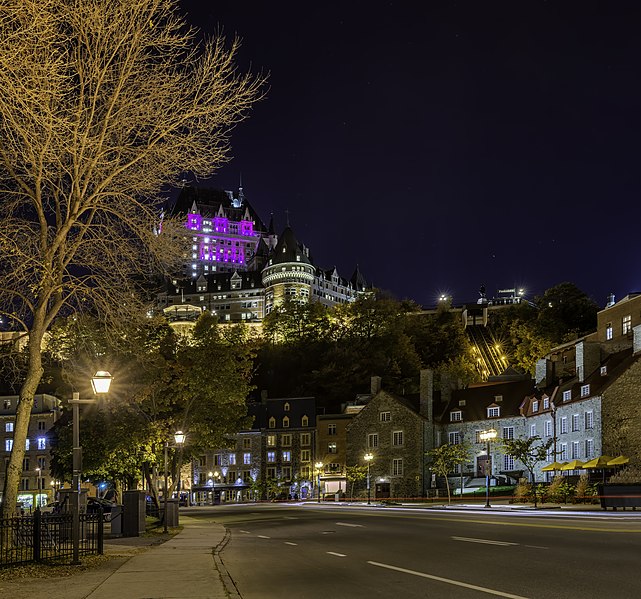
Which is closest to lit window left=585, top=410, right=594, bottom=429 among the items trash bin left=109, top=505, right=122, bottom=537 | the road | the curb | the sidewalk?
the road

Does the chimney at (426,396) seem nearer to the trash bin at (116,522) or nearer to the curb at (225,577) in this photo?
the trash bin at (116,522)

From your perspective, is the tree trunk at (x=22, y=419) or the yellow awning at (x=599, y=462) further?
the yellow awning at (x=599, y=462)

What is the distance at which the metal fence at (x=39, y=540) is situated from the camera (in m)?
15.7

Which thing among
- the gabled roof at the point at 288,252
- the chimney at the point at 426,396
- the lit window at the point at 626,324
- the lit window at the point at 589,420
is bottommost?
the lit window at the point at 589,420

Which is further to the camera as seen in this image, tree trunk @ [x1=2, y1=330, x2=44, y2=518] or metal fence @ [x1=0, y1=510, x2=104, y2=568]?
tree trunk @ [x1=2, y1=330, x2=44, y2=518]

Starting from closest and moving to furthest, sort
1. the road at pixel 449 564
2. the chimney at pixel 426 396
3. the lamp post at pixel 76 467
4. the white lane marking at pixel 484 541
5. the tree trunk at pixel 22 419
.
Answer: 1. the road at pixel 449 564
2. the lamp post at pixel 76 467
3. the white lane marking at pixel 484 541
4. the tree trunk at pixel 22 419
5. the chimney at pixel 426 396

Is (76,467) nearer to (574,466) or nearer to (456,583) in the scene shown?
(456,583)

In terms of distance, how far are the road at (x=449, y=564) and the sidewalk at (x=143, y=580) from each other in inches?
21.0

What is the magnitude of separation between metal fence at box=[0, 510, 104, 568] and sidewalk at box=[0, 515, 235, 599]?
1042 mm

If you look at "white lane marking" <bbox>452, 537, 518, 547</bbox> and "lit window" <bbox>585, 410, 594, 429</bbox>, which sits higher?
"lit window" <bbox>585, 410, 594, 429</bbox>

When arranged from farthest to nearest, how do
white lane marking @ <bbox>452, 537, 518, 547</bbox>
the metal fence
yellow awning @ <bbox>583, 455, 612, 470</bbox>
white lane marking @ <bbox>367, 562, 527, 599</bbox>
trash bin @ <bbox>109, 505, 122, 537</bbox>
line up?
yellow awning @ <bbox>583, 455, 612, 470</bbox>, trash bin @ <bbox>109, 505, 122, 537</bbox>, white lane marking @ <bbox>452, 537, 518, 547</bbox>, the metal fence, white lane marking @ <bbox>367, 562, 527, 599</bbox>

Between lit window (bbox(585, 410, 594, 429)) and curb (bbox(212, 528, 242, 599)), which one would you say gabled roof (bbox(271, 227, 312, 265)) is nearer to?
lit window (bbox(585, 410, 594, 429))

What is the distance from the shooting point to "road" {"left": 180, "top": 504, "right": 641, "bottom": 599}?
36.4ft

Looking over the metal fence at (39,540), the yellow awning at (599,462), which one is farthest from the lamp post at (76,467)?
the yellow awning at (599,462)
